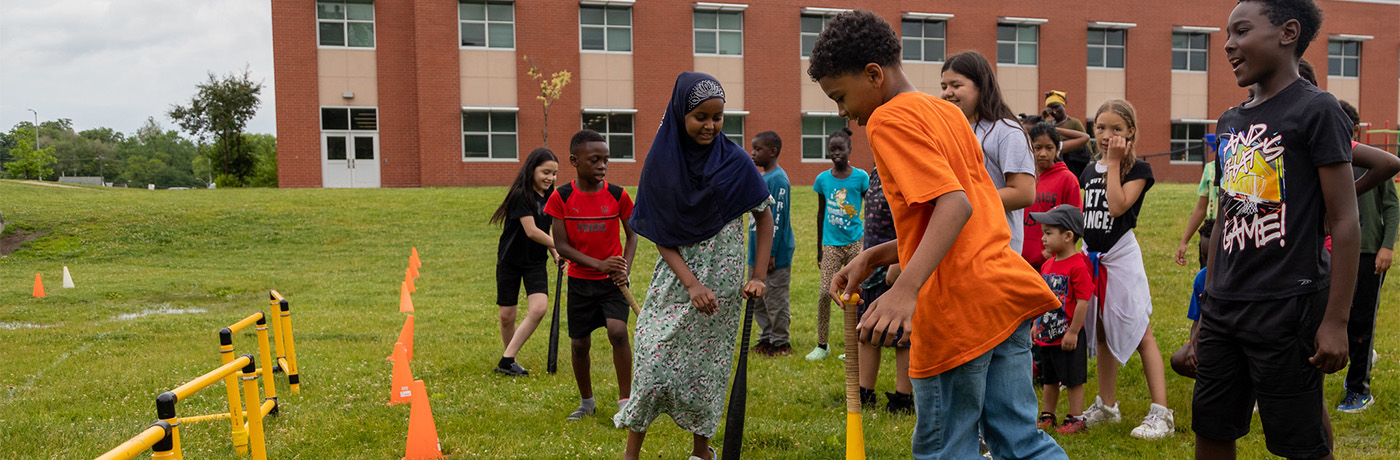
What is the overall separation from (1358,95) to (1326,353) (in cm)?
4423

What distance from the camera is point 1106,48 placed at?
36281 millimetres

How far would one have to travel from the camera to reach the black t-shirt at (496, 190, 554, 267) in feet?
23.7

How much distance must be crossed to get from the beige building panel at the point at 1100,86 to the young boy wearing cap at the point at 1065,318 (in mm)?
33582

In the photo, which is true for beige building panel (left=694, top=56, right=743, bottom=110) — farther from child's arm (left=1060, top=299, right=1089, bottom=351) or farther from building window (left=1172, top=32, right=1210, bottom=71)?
child's arm (left=1060, top=299, right=1089, bottom=351)

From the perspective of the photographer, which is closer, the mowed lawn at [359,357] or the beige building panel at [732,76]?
the mowed lawn at [359,357]

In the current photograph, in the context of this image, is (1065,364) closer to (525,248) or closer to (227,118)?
(525,248)

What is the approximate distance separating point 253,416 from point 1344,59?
45.2 metres

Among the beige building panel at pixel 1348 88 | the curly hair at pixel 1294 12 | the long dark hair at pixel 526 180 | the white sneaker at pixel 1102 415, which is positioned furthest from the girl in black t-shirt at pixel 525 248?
the beige building panel at pixel 1348 88

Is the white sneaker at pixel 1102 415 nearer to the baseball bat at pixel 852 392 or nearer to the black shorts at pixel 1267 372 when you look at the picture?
the black shorts at pixel 1267 372

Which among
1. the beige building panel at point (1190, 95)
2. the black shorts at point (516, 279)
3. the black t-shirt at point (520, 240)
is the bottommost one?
the black shorts at point (516, 279)

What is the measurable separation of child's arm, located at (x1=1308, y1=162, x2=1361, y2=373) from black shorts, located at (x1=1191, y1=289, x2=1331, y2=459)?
9cm

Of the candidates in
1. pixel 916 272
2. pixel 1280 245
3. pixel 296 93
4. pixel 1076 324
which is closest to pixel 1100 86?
pixel 296 93

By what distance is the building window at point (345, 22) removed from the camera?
30.5m

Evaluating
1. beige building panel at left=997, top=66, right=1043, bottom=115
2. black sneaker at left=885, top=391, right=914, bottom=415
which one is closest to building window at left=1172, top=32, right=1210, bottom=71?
beige building panel at left=997, top=66, right=1043, bottom=115
